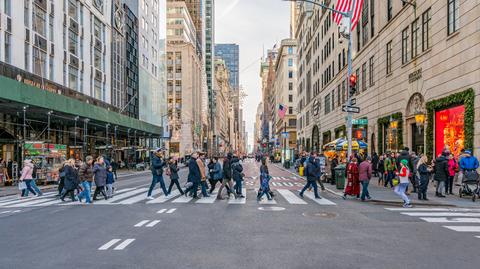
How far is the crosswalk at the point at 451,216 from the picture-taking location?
399 inches

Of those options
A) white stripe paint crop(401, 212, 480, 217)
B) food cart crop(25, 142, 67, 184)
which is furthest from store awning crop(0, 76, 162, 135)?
white stripe paint crop(401, 212, 480, 217)

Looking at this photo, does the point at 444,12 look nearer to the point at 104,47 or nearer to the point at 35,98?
the point at 35,98

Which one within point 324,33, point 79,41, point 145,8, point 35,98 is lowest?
point 35,98

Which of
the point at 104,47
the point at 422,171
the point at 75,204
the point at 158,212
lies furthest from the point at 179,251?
the point at 104,47

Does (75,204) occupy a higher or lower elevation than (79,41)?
lower

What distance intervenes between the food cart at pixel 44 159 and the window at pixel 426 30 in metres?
22.3

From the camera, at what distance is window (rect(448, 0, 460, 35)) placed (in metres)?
20.3

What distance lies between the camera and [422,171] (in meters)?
15.4

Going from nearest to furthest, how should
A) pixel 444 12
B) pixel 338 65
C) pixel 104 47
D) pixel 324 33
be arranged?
pixel 444 12 < pixel 338 65 < pixel 104 47 < pixel 324 33

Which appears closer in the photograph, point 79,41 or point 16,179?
point 16,179

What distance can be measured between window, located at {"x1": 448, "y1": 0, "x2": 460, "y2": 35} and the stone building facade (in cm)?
5

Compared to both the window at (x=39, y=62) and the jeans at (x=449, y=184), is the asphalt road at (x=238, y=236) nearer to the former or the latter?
the jeans at (x=449, y=184)

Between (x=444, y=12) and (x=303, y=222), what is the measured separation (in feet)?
53.1

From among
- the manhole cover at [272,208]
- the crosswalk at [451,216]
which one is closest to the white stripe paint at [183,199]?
the manhole cover at [272,208]
